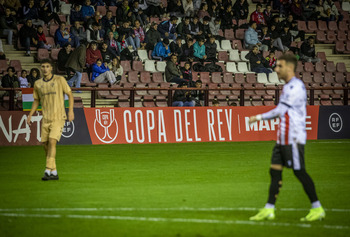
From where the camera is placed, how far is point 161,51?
2570cm

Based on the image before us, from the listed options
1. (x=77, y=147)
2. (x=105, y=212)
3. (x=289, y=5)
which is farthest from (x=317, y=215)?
Result: (x=289, y=5)

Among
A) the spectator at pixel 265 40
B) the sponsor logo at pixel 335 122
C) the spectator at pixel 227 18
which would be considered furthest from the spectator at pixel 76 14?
the sponsor logo at pixel 335 122

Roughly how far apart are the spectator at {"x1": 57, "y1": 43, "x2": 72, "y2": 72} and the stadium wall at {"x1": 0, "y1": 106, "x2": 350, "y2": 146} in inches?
179

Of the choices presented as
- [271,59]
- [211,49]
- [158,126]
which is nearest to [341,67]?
[271,59]

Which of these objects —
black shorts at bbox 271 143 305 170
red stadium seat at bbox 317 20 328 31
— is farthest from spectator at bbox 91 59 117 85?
black shorts at bbox 271 143 305 170

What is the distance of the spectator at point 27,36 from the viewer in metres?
24.0

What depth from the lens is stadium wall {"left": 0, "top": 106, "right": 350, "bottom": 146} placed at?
1916 cm

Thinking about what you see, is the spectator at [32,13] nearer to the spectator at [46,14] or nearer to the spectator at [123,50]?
the spectator at [46,14]

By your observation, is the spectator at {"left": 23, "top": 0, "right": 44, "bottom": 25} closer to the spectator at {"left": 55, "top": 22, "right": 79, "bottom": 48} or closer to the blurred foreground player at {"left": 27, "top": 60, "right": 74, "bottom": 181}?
the spectator at {"left": 55, "top": 22, "right": 79, "bottom": 48}

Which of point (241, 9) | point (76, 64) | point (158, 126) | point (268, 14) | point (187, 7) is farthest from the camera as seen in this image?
point (268, 14)

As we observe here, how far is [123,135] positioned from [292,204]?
1144cm

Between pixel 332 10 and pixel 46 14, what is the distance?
15.2 metres

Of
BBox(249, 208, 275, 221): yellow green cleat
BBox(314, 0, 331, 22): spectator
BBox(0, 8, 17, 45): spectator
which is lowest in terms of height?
BBox(249, 208, 275, 221): yellow green cleat

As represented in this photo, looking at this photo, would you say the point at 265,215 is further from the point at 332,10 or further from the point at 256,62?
the point at 332,10
